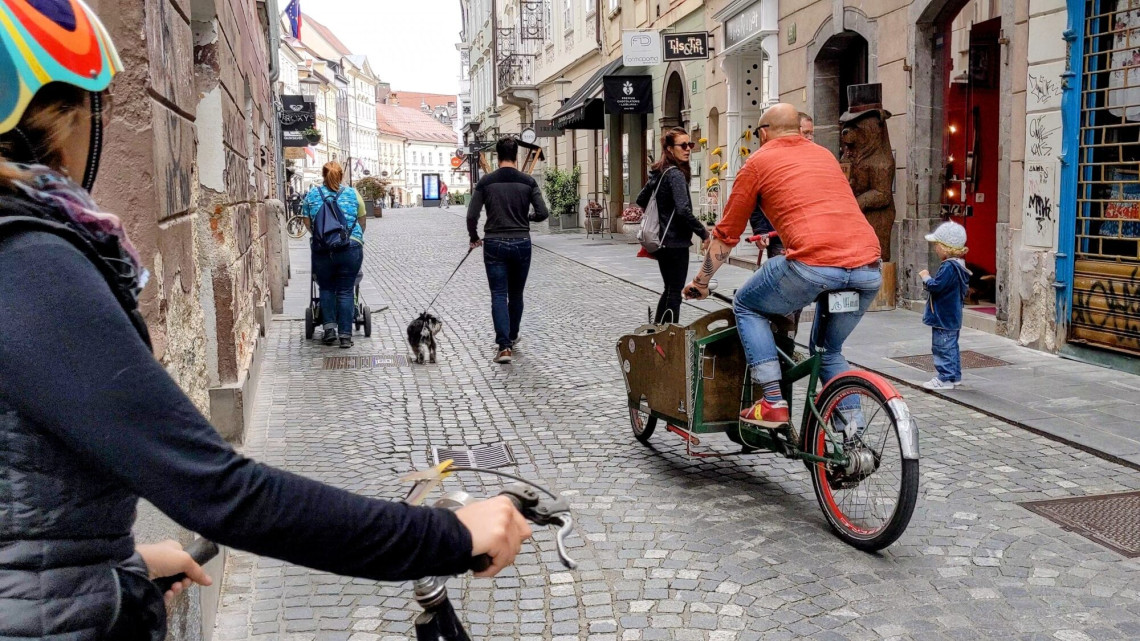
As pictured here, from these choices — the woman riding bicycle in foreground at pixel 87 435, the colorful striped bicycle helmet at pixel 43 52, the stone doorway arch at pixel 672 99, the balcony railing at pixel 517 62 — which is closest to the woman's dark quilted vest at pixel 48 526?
the woman riding bicycle in foreground at pixel 87 435

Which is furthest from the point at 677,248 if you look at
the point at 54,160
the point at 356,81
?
the point at 356,81

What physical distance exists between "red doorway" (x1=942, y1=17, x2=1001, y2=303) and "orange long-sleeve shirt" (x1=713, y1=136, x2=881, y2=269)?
746 cm

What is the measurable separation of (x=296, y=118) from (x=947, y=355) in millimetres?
23640

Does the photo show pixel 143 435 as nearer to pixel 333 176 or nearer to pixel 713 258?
pixel 713 258

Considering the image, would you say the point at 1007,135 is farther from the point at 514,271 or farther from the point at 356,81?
the point at 356,81

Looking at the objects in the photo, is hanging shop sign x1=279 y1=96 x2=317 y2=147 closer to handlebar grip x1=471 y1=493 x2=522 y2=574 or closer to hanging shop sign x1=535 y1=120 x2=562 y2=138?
hanging shop sign x1=535 y1=120 x2=562 y2=138

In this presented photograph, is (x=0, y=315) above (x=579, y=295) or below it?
above

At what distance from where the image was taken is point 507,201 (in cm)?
909

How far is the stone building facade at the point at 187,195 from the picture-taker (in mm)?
3338

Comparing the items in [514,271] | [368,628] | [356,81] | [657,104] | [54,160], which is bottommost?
[368,628]

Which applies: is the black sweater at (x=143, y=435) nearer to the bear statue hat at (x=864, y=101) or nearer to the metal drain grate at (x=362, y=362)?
the metal drain grate at (x=362, y=362)

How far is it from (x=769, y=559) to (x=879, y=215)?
8114 mm

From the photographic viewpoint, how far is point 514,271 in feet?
30.4

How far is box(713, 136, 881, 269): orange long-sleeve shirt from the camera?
15.4 ft
